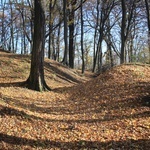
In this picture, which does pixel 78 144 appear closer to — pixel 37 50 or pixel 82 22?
pixel 37 50

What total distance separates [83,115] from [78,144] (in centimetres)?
244

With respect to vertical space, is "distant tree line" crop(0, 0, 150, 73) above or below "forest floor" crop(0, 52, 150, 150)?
above

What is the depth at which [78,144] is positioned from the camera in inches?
225

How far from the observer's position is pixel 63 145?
18.5 ft

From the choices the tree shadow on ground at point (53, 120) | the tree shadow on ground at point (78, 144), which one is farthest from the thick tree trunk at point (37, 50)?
the tree shadow on ground at point (78, 144)

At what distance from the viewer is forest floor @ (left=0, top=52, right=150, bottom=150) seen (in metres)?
5.69

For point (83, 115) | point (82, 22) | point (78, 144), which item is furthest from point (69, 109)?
point (82, 22)

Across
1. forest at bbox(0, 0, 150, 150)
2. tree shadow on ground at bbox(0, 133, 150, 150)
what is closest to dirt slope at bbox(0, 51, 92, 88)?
forest at bbox(0, 0, 150, 150)

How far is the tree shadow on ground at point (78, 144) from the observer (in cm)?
543

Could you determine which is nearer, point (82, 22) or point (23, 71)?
point (23, 71)

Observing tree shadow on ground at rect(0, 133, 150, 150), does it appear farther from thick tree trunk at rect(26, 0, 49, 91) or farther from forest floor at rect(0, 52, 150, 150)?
thick tree trunk at rect(26, 0, 49, 91)

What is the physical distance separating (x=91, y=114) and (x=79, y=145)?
2.62 m

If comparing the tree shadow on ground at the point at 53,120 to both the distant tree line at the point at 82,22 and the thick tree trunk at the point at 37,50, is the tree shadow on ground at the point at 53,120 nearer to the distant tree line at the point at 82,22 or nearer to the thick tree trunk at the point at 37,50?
the thick tree trunk at the point at 37,50

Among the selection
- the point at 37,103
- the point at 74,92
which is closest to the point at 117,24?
the point at 74,92
